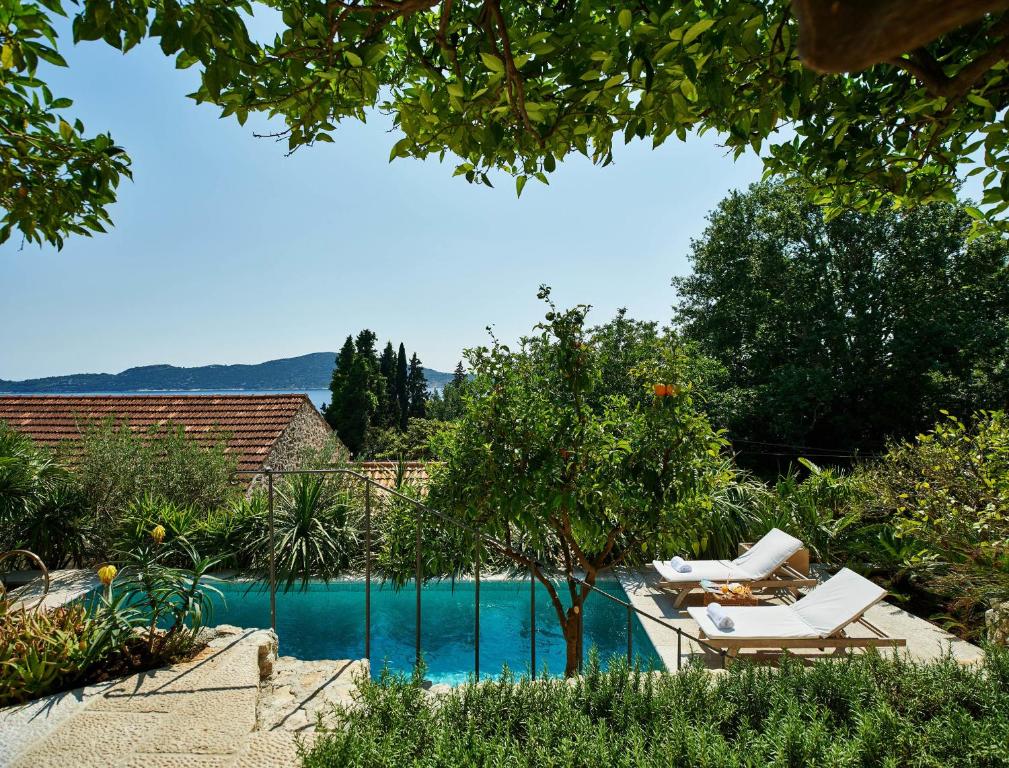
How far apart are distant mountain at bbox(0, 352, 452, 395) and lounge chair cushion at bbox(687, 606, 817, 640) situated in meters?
35.0

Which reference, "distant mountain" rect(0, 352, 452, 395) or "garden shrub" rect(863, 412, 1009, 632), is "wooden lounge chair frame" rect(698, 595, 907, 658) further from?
"distant mountain" rect(0, 352, 452, 395)

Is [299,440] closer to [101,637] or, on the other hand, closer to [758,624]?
[101,637]

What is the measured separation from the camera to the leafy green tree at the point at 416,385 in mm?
31000

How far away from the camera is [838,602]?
5387 millimetres

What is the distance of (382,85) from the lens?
275 cm

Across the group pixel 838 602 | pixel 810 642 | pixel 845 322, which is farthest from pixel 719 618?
pixel 845 322

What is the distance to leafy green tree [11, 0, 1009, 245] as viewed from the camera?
5.64 feet

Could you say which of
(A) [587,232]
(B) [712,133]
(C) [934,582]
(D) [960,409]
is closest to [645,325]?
(A) [587,232]

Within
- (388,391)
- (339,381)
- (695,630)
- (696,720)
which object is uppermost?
(339,381)

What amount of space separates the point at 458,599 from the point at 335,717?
4.89 meters

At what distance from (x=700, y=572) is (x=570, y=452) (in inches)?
151

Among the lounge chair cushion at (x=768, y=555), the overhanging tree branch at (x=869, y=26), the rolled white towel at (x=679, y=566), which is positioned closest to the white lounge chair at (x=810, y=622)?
the lounge chair cushion at (x=768, y=555)

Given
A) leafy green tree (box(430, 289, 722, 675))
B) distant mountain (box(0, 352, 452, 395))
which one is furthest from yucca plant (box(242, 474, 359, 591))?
distant mountain (box(0, 352, 452, 395))

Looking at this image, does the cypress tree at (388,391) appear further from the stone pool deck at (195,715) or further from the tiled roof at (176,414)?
the stone pool deck at (195,715)
